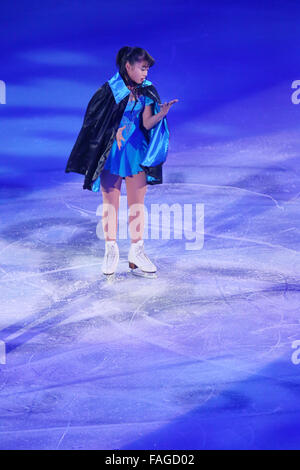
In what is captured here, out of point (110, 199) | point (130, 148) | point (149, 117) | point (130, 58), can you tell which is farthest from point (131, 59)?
point (110, 199)

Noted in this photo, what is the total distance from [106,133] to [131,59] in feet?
1.26

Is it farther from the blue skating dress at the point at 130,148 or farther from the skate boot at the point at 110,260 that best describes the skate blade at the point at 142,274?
the blue skating dress at the point at 130,148

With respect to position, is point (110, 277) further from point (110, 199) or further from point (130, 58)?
point (130, 58)

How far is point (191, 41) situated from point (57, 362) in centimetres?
271

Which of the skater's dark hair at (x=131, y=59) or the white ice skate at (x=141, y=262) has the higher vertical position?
the skater's dark hair at (x=131, y=59)

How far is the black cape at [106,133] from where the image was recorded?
2941 mm

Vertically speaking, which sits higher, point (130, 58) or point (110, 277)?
point (130, 58)

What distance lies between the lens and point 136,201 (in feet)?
10.3

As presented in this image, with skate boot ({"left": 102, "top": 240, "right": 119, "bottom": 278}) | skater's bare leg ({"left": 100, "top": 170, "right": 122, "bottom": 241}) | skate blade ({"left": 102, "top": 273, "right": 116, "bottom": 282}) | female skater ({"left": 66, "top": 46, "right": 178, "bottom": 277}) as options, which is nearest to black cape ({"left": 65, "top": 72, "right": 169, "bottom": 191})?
female skater ({"left": 66, "top": 46, "right": 178, "bottom": 277})

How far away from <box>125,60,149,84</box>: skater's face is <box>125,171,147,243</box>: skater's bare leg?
18.5 inches

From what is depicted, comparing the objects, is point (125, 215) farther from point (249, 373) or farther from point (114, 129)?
point (249, 373)

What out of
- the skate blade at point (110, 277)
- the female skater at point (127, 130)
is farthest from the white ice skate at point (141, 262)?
the female skater at point (127, 130)

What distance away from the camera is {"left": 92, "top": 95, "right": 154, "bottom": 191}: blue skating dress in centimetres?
296

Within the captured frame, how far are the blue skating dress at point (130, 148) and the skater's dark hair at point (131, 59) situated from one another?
0.21 feet
